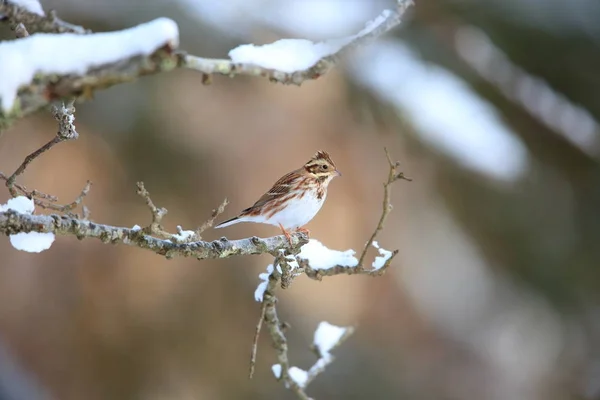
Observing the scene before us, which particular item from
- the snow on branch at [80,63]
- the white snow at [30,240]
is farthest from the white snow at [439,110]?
the snow on branch at [80,63]

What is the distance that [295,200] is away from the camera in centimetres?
423

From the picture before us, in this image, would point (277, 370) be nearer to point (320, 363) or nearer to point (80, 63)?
point (320, 363)

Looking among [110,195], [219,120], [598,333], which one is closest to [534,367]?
[598,333]

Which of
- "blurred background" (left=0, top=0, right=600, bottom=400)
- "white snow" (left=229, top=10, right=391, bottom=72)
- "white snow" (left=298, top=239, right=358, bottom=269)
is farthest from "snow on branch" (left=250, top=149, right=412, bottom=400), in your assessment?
"blurred background" (left=0, top=0, right=600, bottom=400)

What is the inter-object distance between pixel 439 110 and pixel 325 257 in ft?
21.1

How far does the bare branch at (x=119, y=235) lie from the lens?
90.2 inches

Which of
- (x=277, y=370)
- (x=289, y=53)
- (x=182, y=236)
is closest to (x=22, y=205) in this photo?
(x=182, y=236)

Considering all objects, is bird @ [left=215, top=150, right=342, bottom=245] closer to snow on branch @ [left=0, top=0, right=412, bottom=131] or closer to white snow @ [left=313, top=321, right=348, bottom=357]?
white snow @ [left=313, top=321, right=348, bottom=357]

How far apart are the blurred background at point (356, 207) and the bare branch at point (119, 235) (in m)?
4.35

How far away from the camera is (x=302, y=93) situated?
9711mm

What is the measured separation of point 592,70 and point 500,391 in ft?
16.6

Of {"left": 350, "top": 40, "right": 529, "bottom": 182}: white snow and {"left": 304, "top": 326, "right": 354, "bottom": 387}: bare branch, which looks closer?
{"left": 304, "top": 326, "right": 354, "bottom": 387}: bare branch

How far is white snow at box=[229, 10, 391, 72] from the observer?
1964 millimetres

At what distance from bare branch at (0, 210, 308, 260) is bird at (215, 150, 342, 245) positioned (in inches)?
49.3
